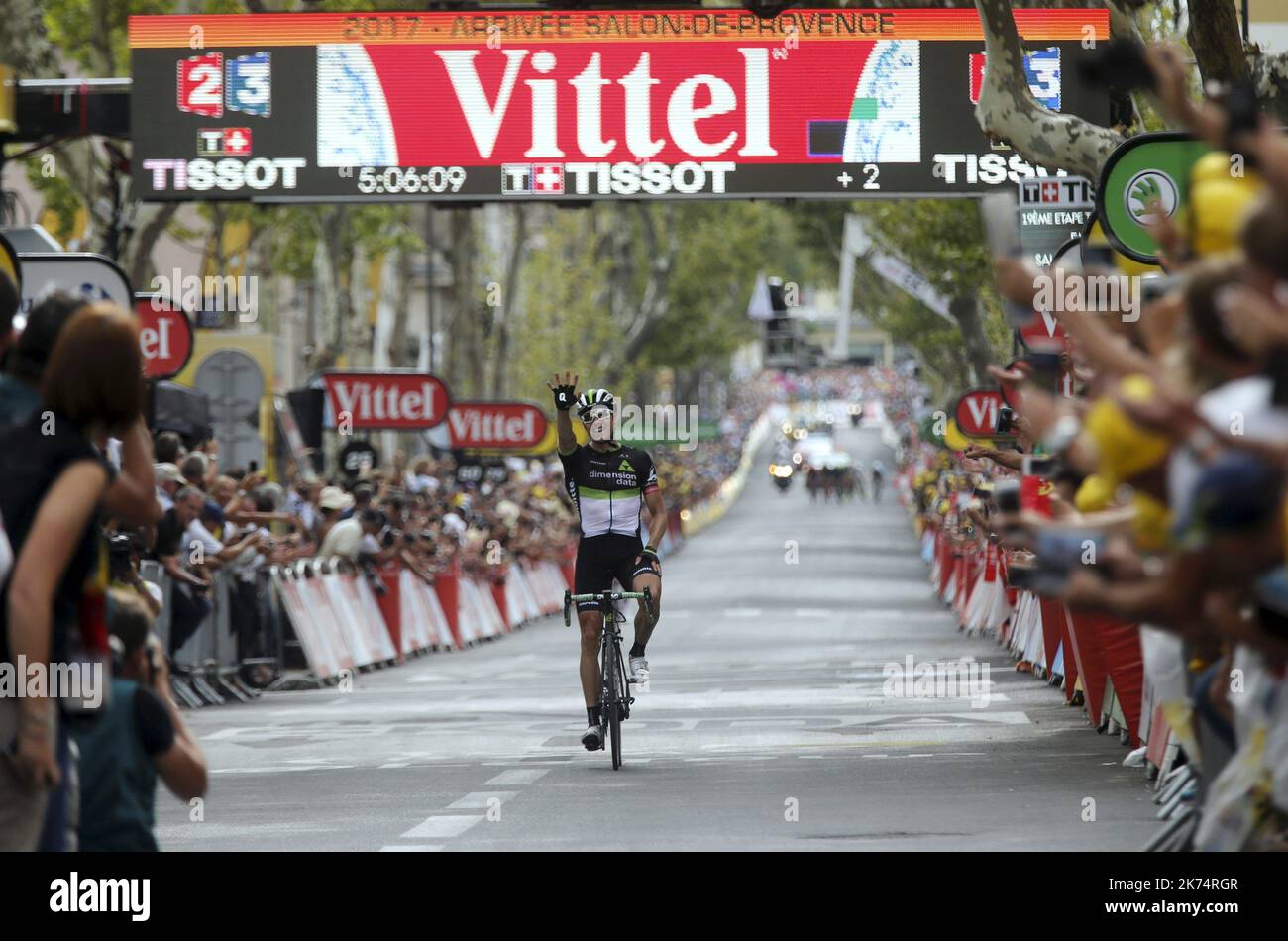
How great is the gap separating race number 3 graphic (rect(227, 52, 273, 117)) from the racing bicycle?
21.2 ft

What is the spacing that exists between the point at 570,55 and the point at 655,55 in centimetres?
62

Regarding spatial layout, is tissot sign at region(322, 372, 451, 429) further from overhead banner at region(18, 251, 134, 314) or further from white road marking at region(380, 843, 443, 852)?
white road marking at region(380, 843, 443, 852)

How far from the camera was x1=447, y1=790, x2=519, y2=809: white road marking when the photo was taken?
12.1m

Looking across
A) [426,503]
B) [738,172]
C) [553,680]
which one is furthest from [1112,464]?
[426,503]

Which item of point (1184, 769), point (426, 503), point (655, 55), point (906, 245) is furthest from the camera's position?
point (906, 245)

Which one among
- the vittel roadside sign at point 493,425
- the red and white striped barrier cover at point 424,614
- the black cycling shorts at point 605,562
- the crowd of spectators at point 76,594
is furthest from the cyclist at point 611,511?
the vittel roadside sign at point 493,425

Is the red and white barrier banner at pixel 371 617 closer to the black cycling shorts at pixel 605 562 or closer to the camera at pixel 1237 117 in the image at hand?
the black cycling shorts at pixel 605 562

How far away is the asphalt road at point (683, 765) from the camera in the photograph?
1081 centimetres

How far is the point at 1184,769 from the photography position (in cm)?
1036

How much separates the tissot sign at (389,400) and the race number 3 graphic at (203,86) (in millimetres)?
14351

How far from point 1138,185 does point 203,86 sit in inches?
331

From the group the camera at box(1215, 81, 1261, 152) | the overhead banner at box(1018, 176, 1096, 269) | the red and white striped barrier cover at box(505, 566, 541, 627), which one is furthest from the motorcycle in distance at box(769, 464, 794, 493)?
the camera at box(1215, 81, 1261, 152)

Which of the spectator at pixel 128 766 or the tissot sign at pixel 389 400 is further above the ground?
the tissot sign at pixel 389 400
